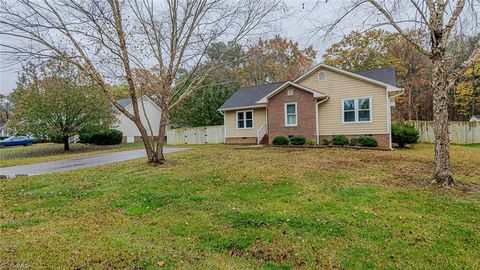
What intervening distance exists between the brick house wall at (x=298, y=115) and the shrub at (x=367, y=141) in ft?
9.19

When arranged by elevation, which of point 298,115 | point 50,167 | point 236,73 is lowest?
point 50,167

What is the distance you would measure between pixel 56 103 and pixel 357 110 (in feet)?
66.4

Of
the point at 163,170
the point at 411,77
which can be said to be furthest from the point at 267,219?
the point at 411,77

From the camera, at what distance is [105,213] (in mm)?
5535

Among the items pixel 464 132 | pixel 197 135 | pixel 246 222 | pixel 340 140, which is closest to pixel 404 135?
pixel 340 140

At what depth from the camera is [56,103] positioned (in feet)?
66.6

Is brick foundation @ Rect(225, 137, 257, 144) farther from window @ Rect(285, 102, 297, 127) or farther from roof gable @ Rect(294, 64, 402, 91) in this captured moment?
roof gable @ Rect(294, 64, 402, 91)

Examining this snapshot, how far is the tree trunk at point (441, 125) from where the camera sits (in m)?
6.75

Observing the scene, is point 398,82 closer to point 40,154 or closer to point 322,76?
point 322,76

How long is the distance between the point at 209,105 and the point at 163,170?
63.1ft

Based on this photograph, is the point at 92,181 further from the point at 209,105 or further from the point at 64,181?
the point at 209,105

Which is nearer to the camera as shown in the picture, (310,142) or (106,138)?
(310,142)

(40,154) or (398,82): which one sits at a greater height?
(398,82)

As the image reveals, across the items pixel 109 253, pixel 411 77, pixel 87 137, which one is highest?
pixel 411 77
